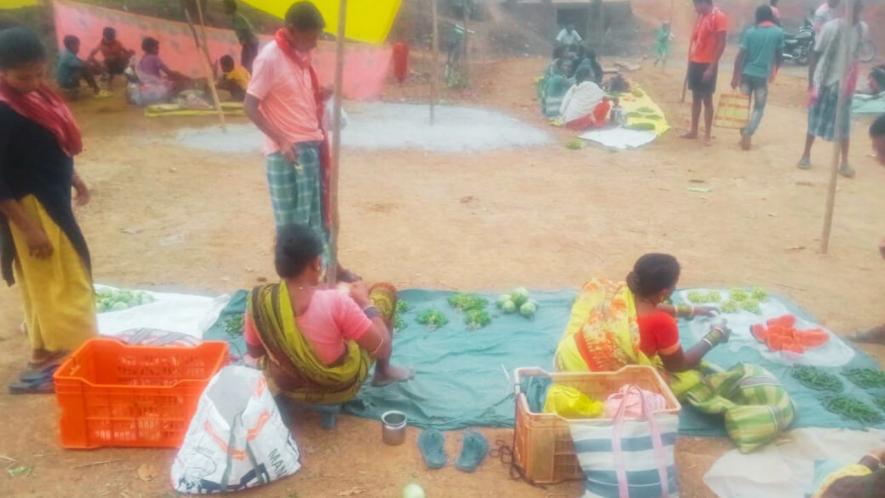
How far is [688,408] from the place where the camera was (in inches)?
166

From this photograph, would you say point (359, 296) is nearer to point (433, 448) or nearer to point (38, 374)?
point (433, 448)

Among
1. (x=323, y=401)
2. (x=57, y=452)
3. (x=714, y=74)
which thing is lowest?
(x=57, y=452)

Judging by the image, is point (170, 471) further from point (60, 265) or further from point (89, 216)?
point (89, 216)

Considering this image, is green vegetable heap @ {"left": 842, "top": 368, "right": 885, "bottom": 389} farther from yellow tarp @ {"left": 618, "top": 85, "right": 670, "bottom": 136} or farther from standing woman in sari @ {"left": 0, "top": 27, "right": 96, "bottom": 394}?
yellow tarp @ {"left": 618, "top": 85, "right": 670, "bottom": 136}

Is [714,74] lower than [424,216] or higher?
higher

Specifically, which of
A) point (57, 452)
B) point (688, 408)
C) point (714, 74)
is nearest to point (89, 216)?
point (57, 452)

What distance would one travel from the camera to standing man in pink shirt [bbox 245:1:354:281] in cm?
468

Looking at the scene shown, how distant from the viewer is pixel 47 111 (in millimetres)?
3969

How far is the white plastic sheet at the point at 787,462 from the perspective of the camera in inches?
143

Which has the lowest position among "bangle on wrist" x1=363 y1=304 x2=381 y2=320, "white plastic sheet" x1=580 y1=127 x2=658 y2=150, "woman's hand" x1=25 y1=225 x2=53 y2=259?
"bangle on wrist" x1=363 y1=304 x2=381 y2=320

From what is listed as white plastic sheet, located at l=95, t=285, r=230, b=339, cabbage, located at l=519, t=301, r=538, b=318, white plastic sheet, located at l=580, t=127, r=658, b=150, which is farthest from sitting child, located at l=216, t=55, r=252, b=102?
cabbage, located at l=519, t=301, r=538, b=318

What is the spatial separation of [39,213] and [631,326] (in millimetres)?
2961

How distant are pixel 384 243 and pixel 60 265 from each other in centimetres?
301

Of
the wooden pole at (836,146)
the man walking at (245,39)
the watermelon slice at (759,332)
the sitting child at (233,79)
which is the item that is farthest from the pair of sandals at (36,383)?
the man walking at (245,39)
